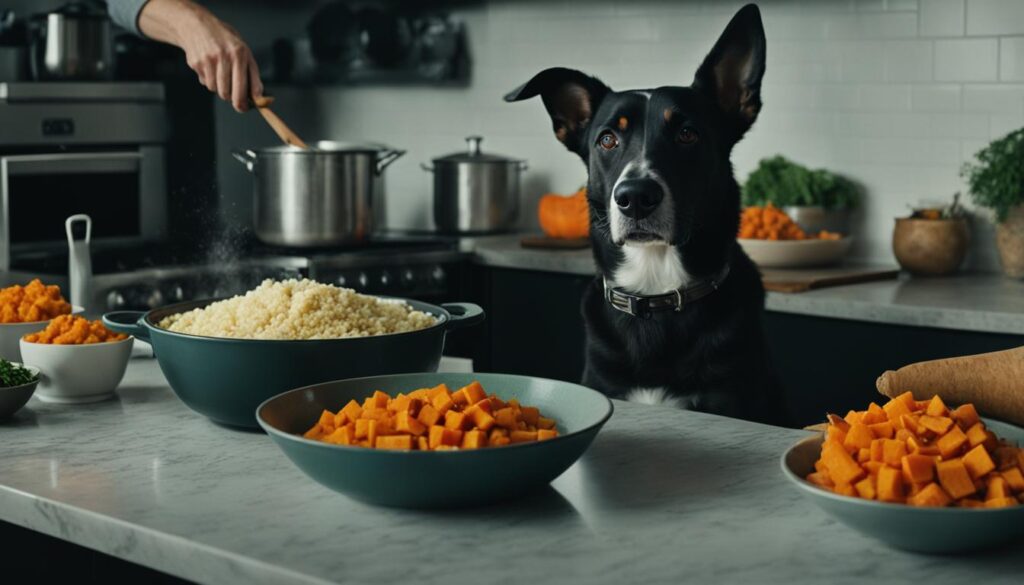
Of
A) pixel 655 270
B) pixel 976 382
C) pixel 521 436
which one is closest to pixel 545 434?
pixel 521 436

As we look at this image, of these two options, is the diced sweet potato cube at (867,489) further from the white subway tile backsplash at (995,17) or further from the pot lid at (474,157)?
the pot lid at (474,157)

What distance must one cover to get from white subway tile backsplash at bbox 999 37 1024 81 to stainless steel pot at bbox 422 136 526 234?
1.65m

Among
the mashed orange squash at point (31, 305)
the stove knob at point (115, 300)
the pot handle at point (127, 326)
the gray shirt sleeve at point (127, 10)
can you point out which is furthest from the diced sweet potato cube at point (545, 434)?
the stove knob at point (115, 300)

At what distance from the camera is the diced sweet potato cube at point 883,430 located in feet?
4.23

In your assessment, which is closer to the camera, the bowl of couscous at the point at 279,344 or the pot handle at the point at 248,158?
the bowl of couscous at the point at 279,344

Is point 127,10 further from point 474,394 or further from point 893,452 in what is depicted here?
point 893,452

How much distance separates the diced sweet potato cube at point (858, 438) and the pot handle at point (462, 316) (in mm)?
729

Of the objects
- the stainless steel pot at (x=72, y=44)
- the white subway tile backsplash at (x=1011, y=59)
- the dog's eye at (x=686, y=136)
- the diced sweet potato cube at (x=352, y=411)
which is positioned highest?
the stainless steel pot at (x=72, y=44)

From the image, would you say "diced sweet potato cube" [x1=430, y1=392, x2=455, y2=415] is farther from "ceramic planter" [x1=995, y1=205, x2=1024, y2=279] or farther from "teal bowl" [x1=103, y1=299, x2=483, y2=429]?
"ceramic planter" [x1=995, y1=205, x2=1024, y2=279]

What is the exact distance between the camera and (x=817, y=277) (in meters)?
3.54

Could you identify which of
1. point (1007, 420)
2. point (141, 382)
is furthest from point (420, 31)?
point (1007, 420)

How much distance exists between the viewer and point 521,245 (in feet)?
14.0

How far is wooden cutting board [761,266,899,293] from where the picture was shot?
3420 mm

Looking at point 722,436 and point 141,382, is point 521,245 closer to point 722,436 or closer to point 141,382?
point 141,382
